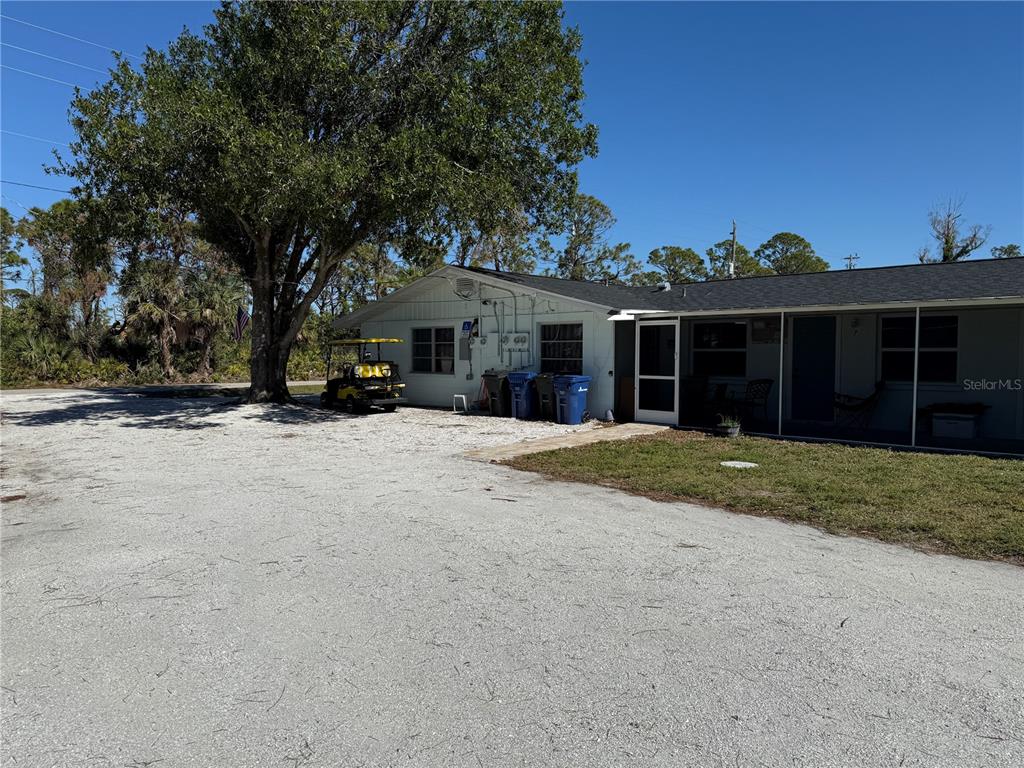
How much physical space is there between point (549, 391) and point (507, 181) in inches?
193

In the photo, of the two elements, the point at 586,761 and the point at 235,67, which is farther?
the point at 235,67

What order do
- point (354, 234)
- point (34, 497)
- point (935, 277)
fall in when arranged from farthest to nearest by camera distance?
1. point (354, 234)
2. point (935, 277)
3. point (34, 497)

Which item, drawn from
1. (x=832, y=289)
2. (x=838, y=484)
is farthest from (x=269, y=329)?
(x=838, y=484)

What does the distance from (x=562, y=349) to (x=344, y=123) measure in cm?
734

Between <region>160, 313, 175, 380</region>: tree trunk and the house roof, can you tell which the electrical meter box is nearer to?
the house roof

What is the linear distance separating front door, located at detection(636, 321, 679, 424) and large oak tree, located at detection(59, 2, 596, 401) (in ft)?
15.0

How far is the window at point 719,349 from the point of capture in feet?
46.7

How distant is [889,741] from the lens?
8.23ft

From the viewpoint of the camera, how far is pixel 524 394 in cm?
1456

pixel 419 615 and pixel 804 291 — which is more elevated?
pixel 804 291

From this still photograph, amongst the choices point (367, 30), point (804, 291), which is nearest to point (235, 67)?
point (367, 30)

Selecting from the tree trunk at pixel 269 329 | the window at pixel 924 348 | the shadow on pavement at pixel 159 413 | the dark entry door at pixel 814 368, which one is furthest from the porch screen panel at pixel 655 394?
the tree trunk at pixel 269 329

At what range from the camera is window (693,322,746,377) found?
14.2 metres

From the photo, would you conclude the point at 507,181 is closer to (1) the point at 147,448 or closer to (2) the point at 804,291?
Result: (2) the point at 804,291
